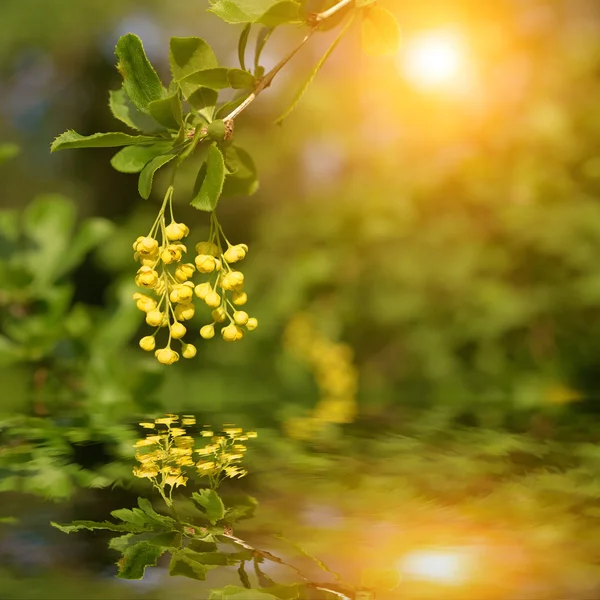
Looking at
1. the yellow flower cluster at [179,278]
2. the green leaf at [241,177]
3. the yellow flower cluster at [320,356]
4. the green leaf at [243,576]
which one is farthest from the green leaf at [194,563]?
the yellow flower cluster at [320,356]

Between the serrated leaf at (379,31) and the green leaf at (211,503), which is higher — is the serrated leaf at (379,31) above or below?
above

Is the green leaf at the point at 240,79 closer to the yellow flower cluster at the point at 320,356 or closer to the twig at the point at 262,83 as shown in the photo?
the twig at the point at 262,83

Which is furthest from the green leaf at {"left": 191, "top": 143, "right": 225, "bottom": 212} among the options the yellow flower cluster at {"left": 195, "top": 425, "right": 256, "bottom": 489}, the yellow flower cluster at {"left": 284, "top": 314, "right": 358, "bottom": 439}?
the yellow flower cluster at {"left": 284, "top": 314, "right": 358, "bottom": 439}

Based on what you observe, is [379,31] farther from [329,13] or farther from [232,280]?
[232,280]

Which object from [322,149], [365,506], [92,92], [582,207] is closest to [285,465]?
[365,506]

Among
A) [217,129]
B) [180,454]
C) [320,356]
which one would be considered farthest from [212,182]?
[320,356]

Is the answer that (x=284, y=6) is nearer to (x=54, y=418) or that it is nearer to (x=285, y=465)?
(x=285, y=465)

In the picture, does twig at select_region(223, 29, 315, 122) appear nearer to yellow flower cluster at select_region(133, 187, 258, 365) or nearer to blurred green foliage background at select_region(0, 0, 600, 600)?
yellow flower cluster at select_region(133, 187, 258, 365)
